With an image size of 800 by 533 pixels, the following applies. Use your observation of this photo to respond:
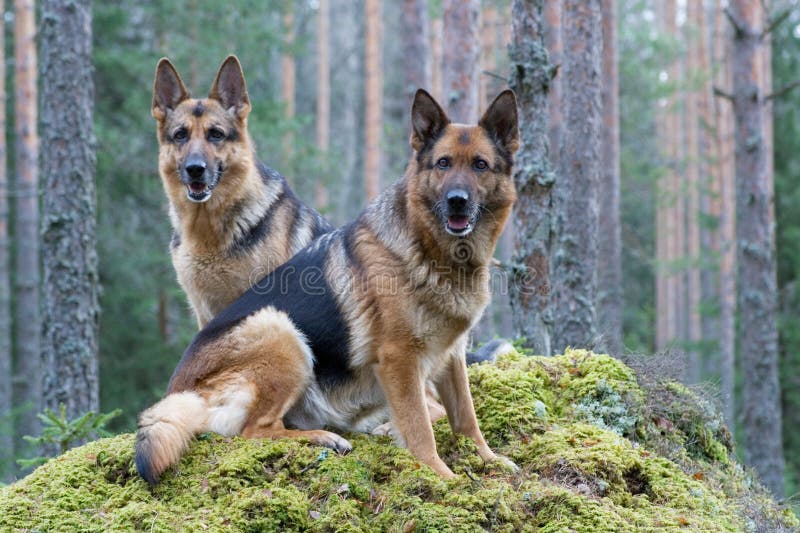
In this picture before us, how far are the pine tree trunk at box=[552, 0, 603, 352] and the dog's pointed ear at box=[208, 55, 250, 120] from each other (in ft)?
13.0

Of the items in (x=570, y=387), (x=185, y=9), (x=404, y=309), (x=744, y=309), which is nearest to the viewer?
(x=404, y=309)

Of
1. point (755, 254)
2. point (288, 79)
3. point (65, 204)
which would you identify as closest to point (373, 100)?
point (288, 79)

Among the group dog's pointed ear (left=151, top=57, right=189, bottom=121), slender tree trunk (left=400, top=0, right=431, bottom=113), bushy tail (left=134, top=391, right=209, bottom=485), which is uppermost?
slender tree trunk (left=400, top=0, right=431, bottom=113)

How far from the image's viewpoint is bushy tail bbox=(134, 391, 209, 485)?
390 cm

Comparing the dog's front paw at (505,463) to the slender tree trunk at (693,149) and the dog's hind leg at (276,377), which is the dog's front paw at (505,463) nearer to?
the dog's hind leg at (276,377)

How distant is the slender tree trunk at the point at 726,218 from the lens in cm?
1912

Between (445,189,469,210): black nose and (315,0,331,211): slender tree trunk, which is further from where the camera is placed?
(315,0,331,211): slender tree trunk

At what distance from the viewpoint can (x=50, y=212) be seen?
7.48 m

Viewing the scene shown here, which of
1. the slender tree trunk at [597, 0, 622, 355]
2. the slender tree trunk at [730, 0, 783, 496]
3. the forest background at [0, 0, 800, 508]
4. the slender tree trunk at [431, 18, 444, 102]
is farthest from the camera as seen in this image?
the slender tree trunk at [431, 18, 444, 102]

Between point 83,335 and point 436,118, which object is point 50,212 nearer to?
point 83,335

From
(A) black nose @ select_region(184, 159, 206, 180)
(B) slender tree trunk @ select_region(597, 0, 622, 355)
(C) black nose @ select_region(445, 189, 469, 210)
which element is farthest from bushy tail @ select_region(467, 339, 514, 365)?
(B) slender tree trunk @ select_region(597, 0, 622, 355)

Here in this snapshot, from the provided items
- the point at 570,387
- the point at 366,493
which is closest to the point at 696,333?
the point at 570,387

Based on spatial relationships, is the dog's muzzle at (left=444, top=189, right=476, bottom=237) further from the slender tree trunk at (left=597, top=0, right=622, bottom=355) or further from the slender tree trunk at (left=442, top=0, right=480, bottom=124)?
the slender tree trunk at (left=597, top=0, right=622, bottom=355)

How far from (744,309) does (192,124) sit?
30.5ft
